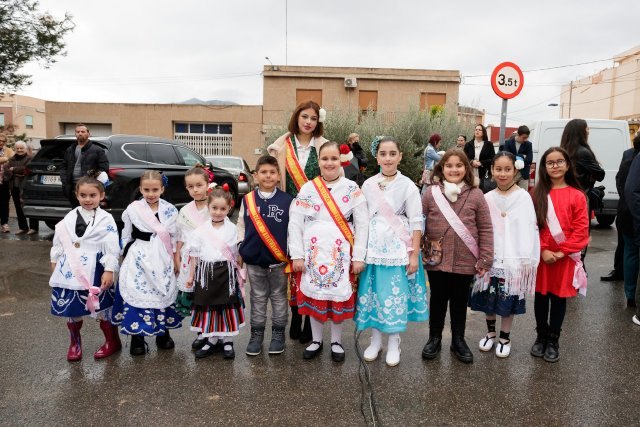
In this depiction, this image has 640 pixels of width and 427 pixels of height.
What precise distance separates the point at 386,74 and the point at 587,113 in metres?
29.4

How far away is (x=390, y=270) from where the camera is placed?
3.56m

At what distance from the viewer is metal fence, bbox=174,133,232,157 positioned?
2756 cm

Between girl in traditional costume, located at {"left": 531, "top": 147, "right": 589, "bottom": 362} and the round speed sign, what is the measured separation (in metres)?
3.64

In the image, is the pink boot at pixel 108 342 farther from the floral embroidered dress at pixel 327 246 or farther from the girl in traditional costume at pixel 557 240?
the girl in traditional costume at pixel 557 240

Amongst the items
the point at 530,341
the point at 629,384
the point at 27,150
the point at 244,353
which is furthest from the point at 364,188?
the point at 27,150

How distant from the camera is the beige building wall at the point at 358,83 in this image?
26.0 m

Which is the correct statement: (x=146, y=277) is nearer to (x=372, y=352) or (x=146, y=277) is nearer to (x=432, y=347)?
(x=372, y=352)

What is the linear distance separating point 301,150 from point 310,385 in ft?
6.07

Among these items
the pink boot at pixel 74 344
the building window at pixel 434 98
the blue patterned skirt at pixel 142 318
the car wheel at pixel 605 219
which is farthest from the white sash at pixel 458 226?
the building window at pixel 434 98

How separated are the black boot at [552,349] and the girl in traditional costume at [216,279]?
7.69 ft

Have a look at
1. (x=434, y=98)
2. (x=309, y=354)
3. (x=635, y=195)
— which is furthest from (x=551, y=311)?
(x=434, y=98)

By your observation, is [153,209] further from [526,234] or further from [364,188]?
[526,234]

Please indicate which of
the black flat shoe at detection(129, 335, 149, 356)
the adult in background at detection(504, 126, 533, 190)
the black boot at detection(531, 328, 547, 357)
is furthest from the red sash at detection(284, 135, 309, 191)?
the adult in background at detection(504, 126, 533, 190)

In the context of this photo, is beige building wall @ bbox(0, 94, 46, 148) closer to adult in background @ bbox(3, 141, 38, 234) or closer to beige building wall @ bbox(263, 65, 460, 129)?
beige building wall @ bbox(263, 65, 460, 129)
